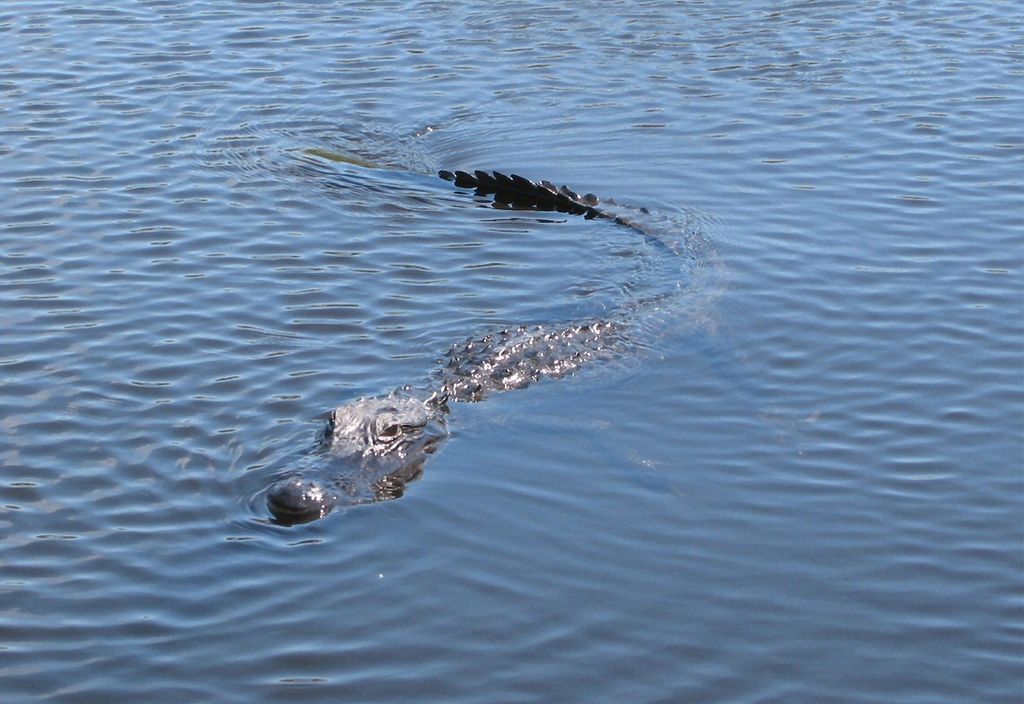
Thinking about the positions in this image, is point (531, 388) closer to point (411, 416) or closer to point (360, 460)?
point (411, 416)

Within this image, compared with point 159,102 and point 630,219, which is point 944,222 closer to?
point 630,219

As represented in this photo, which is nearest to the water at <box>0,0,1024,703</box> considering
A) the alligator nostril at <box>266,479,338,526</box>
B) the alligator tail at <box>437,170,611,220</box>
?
the alligator nostril at <box>266,479,338,526</box>

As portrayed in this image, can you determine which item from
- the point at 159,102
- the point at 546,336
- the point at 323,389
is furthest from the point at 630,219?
the point at 159,102

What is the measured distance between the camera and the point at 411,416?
272 inches

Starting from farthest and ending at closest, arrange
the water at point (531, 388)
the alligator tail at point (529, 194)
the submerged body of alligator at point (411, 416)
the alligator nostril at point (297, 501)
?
the alligator tail at point (529, 194), the submerged body of alligator at point (411, 416), the alligator nostril at point (297, 501), the water at point (531, 388)

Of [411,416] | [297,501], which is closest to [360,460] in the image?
[411,416]

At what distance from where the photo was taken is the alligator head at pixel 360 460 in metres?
6.35

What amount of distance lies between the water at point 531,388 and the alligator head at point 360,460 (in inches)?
4.5

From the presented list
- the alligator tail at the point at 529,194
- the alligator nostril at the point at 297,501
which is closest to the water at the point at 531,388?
the alligator nostril at the point at 297,501

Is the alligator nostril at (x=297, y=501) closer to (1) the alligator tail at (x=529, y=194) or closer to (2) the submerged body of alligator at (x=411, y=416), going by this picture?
(2) the submerged body of alligator at (x=411, y=416)

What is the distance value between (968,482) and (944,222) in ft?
10.9

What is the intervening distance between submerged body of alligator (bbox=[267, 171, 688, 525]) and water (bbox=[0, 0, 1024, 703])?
121mm

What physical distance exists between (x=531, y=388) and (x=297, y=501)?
5.99ft

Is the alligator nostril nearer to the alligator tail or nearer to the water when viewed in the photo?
the water
